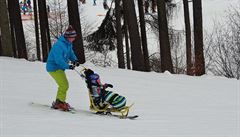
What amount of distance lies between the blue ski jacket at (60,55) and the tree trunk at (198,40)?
32.8 ft

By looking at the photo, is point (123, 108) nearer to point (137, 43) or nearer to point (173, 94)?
point (173, 94)

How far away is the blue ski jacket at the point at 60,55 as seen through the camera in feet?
30.6

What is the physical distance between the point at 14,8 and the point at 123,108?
1183 centimetres

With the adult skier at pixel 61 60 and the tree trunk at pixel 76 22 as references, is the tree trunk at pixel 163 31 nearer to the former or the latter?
the tree trunk at pixel 76 22

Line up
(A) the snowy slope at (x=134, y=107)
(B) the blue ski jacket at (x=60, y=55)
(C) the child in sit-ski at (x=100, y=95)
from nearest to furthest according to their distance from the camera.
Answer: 1. (A) the snowy slope at (x=134, y=107)
2. (B) the blue ski jacket at (x=60, y=55)
3. (C) the child in sit-ski at (x=100, y=95)

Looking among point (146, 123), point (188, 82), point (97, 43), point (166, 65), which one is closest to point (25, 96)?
point (146, 123)

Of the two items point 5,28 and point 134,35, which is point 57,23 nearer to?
point 5,28

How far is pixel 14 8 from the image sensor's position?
19969 mm

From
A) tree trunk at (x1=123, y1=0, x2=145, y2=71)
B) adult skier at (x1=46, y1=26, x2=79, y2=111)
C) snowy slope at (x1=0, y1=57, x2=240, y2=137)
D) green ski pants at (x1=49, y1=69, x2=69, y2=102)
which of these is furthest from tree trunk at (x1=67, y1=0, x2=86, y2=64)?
green ski pants at (x1=49, y1=69, x2=69, y2=102)

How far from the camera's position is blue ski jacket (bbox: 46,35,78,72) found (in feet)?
30.6

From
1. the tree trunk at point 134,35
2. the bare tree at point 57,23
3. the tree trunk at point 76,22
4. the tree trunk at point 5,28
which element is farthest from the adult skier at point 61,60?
the bare tree at point 57,23

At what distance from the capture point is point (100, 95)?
378 inches

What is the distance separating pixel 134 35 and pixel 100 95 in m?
8.58

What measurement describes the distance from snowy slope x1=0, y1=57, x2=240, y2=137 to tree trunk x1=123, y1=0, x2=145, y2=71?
991 millimetres
